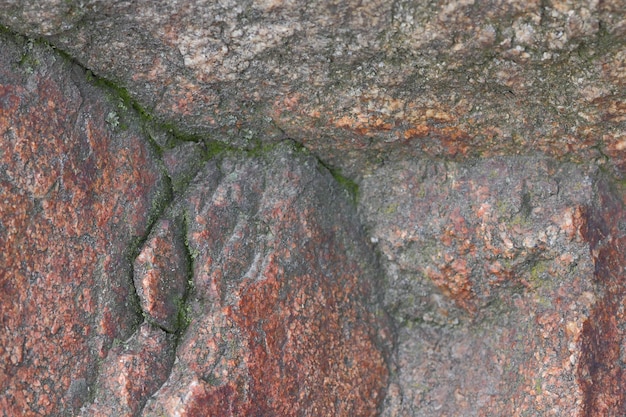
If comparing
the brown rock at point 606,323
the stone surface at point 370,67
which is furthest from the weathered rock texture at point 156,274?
the brown rock at point 606,323

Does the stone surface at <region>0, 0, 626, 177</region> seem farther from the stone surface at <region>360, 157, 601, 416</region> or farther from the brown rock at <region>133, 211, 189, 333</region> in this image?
the brown rock at <region>133, 211, 189, 333</region>

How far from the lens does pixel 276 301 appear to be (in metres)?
2.26

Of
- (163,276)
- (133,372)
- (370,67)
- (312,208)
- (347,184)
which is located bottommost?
(133,372)

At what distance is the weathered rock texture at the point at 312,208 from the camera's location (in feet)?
6.55

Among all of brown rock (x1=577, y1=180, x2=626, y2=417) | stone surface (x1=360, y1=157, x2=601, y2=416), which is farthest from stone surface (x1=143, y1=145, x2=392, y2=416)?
brown rock (x1=577, y1=180, x2=626, y2=417)

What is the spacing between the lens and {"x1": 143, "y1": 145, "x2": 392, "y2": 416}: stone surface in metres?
2.15

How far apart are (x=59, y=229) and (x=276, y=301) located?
70 centimetres

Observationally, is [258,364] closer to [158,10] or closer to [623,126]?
[158,10]

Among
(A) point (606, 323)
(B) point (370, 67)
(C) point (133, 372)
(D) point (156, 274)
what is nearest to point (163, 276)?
(D) point (156, 274)

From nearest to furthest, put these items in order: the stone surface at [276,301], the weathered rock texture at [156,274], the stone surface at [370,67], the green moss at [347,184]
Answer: the stone surface at [370,67] < the weathered rock texture at [156,274] < the stone surface at [276,301] < the green moss at [347,184]

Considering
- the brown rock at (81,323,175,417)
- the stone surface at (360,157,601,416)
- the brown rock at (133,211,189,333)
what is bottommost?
the brown rock at (81,323,175,417)

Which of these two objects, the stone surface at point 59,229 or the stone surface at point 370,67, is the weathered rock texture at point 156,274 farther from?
the stone surface at point 370,67

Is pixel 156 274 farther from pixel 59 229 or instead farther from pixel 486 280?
pixel 486 280

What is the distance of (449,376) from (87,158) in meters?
1.41
